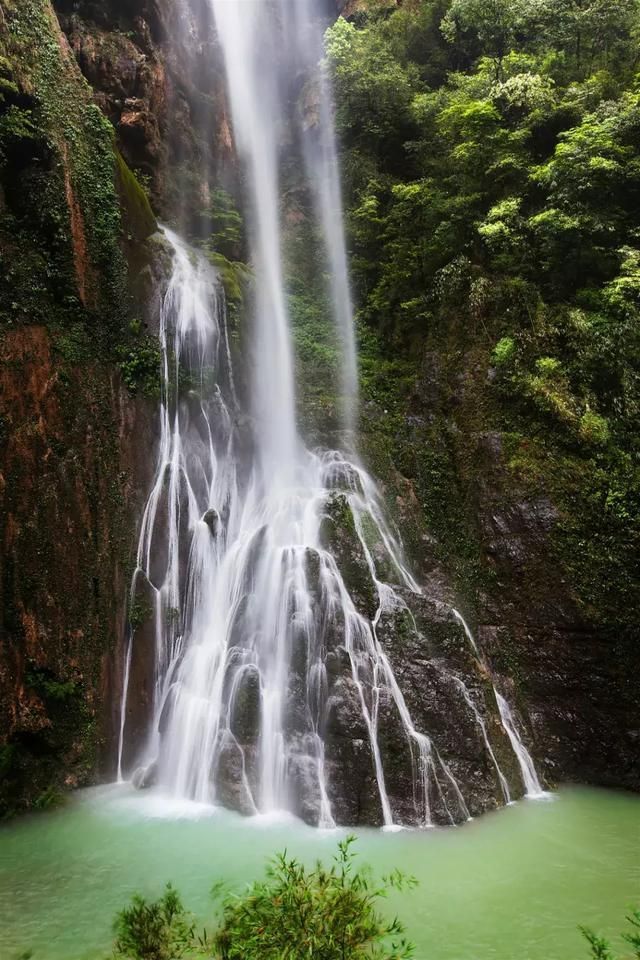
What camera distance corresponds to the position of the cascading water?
8.02 metres

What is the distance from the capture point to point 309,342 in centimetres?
1647

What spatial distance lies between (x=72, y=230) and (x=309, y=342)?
7.16m

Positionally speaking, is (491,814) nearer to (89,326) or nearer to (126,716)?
(126,716)

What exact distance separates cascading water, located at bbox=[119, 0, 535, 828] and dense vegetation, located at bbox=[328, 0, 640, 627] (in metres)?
2.58

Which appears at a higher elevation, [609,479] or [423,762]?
[609,479]

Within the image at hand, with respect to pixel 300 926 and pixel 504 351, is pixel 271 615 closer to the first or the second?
pixel 300 926

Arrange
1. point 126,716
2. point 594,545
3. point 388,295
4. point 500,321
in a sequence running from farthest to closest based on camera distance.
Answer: point 388,295
point 500,321
point 594,545
point 126,716

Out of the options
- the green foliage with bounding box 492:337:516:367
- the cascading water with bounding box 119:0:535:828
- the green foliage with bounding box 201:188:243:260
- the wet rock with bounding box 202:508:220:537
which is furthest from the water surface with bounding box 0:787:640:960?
the green foliage with bounding box 201:188:243:260

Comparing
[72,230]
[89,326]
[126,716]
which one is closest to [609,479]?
[126,716]

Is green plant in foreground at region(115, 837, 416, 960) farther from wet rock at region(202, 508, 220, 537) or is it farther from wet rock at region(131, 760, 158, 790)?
wet rock at region(202, 508, 220, 537)

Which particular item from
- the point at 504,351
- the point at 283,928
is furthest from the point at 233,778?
the point at 504,351

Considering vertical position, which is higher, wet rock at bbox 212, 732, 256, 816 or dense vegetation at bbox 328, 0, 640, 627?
dense vegetation at bbox 328, 0, 640, 627

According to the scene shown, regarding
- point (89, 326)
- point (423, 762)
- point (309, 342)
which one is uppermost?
point (309, 342)

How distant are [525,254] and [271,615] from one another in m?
10.1
